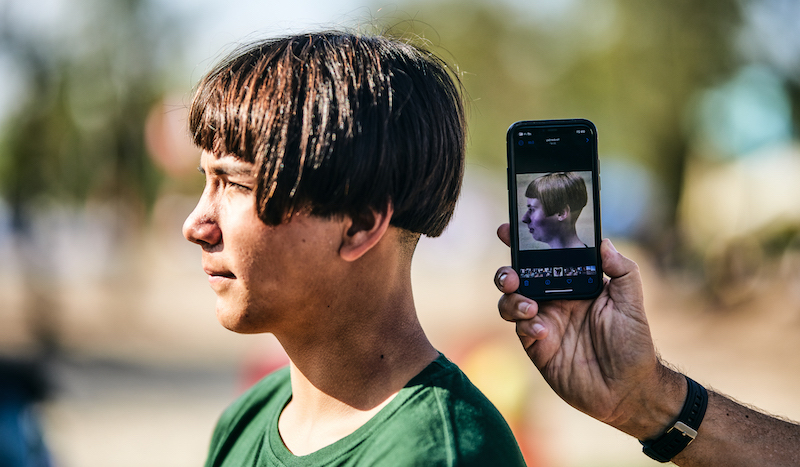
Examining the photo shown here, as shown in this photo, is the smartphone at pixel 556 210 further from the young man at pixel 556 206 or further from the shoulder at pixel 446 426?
the shoulder at pixel 446 426

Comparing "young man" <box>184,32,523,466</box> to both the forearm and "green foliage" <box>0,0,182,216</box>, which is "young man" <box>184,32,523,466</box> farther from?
"green foliage" <box>0,0,182,216</box>

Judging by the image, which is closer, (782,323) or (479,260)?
(782,323)

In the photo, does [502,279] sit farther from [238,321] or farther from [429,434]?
[238,321]

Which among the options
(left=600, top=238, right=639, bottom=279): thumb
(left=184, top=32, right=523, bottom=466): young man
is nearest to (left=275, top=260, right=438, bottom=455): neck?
(left=184, top=32, right=523, bottom=466): young man

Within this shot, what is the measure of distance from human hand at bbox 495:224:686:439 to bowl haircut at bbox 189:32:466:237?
1.41 feet

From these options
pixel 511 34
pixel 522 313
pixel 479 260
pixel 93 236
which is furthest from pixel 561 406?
pixel 93 236

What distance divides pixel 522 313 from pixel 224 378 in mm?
8897

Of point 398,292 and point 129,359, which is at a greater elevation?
point 398,292

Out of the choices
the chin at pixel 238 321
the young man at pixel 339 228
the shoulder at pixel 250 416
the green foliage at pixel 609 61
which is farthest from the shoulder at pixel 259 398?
the green foliage at pixel 609 61

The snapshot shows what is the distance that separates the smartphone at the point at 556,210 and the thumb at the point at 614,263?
21 millimetres

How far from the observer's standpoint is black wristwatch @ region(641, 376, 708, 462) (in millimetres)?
2049

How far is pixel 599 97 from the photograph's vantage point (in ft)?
63.4

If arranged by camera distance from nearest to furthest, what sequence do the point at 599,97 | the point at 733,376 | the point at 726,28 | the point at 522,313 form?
the point at 522,313 → the point at 733,376 → the point at 726,28 → the point at 599,97

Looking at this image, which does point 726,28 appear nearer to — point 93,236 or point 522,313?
point 522,313
